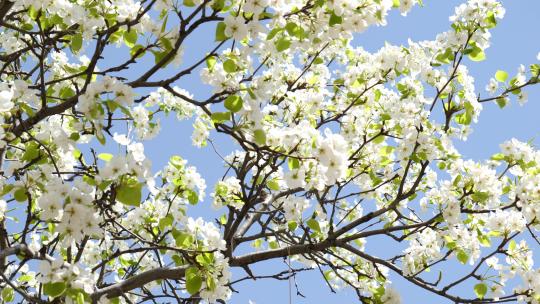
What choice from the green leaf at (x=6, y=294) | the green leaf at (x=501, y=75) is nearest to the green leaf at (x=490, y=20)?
the green leaf at (x=501, y=75)

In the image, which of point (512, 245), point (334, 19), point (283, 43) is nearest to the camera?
point (334, 19)

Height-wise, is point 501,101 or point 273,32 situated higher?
point 501,101

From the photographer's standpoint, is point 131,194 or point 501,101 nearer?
point 131,194

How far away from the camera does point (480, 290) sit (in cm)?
432

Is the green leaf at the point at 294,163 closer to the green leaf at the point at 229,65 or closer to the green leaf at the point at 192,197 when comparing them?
the green leaf at the point at 229,65

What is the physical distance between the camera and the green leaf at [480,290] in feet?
14.2

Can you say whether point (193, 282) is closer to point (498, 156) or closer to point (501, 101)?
point (498, 156)

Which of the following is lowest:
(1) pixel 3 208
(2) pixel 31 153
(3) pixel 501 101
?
(2) pixel 31 153

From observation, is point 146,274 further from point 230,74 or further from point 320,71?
point 320,71

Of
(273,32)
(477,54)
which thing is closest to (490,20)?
(477,54)

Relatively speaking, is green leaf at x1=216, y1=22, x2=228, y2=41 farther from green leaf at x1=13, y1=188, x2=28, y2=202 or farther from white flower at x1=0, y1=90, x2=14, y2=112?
green leaf at x1=13, y1=188, x2=28, y2=202

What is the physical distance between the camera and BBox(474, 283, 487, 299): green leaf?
14.2 feet

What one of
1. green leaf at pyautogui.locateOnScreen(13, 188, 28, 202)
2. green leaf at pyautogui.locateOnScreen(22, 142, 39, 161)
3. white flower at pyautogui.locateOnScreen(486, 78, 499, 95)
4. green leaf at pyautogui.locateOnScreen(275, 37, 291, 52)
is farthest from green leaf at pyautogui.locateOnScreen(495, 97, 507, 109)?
green leaf at pyautogui.locateOnScreen(13, 188, 28, 202)

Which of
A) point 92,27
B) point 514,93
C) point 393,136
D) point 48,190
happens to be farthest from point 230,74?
point 514,93
